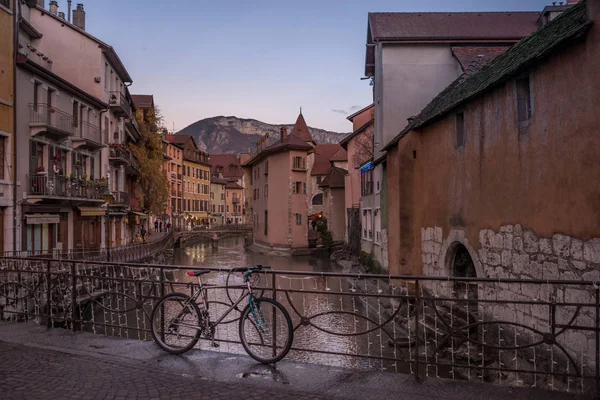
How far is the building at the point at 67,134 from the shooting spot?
2158 centimetres

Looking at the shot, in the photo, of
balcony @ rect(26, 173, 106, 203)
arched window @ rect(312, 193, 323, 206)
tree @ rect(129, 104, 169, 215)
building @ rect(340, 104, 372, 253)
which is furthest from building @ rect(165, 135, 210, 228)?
balcony @ rect(26, 173, 106, 203)

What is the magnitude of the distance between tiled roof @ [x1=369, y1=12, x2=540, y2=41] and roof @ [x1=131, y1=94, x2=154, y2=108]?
3358 cm

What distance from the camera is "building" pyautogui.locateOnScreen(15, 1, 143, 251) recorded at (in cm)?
2158

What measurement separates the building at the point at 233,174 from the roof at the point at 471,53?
83.8 m

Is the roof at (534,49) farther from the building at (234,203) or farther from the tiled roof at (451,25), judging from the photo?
the building at (234,203)

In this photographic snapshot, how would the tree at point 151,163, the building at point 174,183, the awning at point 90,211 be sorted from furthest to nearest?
the building at point 174,183 < the tree at point 151,163 < the awning at point 90,211

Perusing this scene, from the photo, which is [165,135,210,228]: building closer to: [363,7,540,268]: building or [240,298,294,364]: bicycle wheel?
[363,7,540,268]: building

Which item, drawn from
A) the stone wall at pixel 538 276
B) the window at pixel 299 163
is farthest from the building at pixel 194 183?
the stone wall at pixel 538 276

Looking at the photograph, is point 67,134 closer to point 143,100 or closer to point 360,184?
point 360,184

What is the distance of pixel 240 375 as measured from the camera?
5.15 meters

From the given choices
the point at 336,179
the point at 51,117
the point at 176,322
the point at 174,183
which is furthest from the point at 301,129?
the point at 176,322

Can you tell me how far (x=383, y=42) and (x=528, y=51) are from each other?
13.0 m

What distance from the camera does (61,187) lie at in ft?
78.0

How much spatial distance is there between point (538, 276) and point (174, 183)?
67.2 meters
